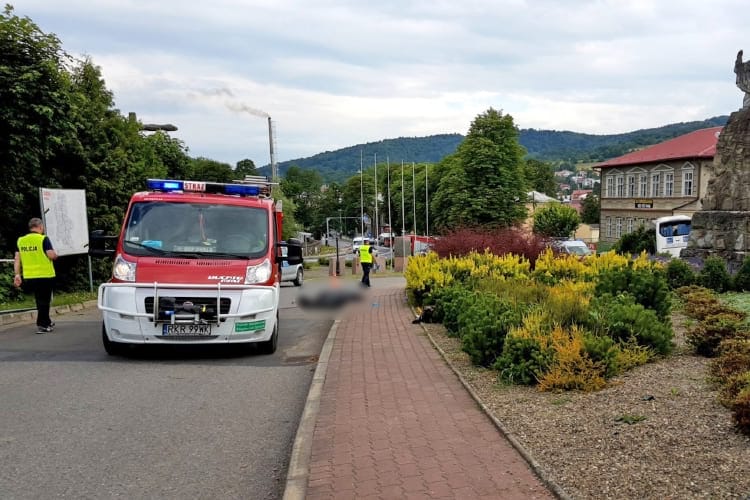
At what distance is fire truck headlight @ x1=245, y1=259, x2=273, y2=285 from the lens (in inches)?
316

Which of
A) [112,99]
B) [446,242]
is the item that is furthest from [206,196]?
[112,99]

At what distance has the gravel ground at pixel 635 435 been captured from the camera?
362cm

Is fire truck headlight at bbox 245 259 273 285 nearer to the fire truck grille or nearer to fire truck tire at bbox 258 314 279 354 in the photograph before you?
the fire truck grille

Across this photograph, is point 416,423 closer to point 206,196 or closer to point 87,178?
point 206,196

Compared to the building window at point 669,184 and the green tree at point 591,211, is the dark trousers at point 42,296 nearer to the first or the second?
the building window at point 669,184

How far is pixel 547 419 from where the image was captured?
16.4 feet

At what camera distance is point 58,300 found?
13.9 metres

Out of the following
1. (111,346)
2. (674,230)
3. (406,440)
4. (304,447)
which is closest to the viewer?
(304,447)

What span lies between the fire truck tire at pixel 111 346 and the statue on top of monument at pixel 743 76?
14225 millimetres

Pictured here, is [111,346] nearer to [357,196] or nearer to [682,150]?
[682,150]

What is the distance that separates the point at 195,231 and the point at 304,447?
4639 millimetres

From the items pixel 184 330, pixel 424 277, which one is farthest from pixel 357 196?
pixel 184 330

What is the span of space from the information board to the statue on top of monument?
15.6 meters

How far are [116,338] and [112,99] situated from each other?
17220 millimetres
